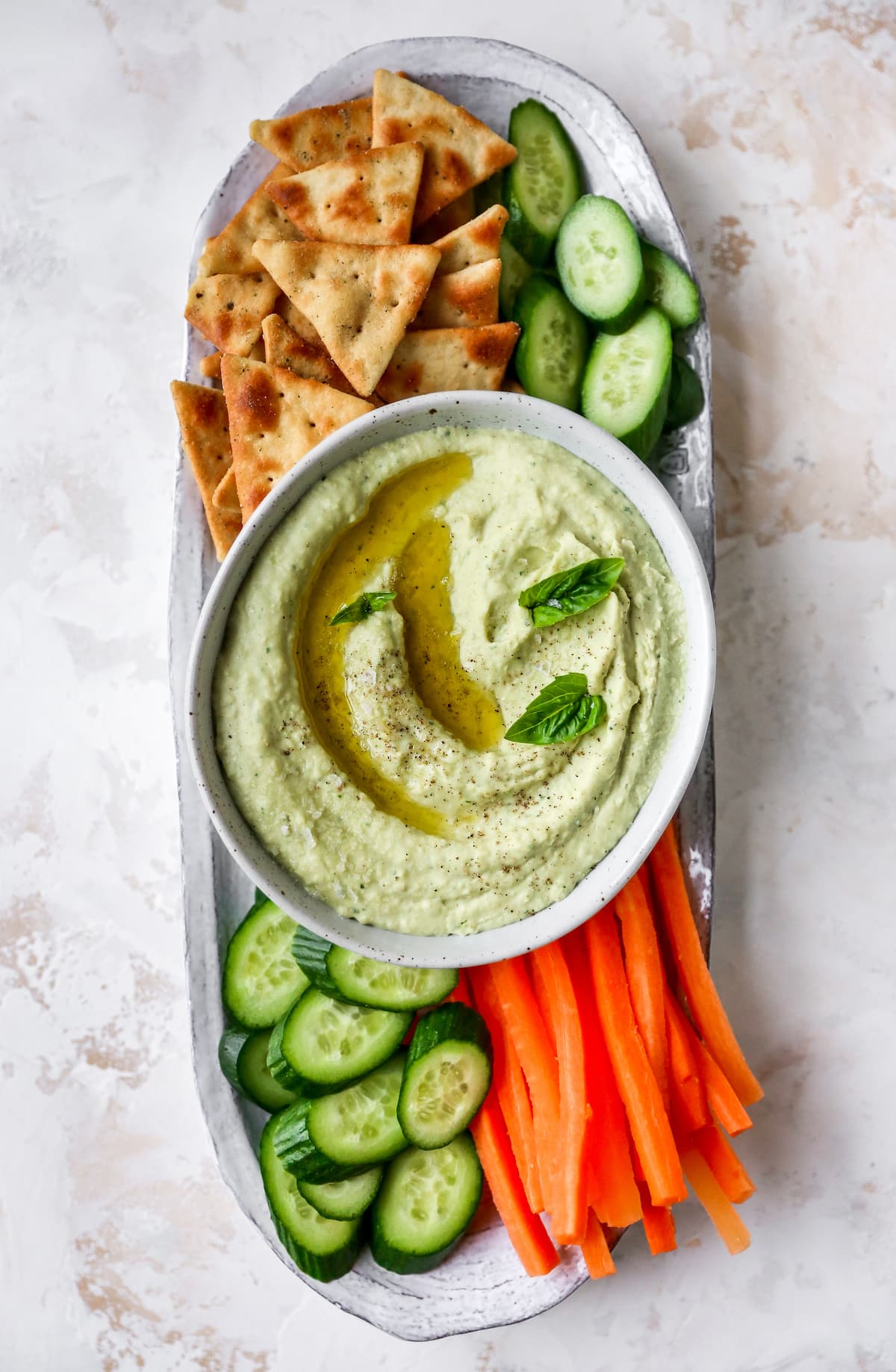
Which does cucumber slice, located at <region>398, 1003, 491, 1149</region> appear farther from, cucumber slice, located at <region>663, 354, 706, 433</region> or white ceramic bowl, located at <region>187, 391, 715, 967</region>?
cucumber slice, located at <region>663, 354, 706, 433</region>

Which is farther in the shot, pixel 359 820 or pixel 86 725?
pixel 86 725

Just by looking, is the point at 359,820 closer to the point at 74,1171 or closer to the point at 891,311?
the point at 74,1171

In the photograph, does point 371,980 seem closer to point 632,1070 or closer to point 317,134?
point 632,1070

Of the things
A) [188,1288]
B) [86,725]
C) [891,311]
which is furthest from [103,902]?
[891,311]

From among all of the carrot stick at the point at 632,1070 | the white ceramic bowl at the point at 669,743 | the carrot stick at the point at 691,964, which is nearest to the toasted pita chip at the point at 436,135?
the white ceramic bowl at the point at 669,743

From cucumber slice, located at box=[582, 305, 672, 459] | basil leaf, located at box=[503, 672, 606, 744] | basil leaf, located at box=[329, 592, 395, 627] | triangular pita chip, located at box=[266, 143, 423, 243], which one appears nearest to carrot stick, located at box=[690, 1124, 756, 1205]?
basil leaf, located at box=[503, 672, 606, 744]

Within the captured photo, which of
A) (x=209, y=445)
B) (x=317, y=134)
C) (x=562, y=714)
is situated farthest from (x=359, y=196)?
(x=562, y=714)
